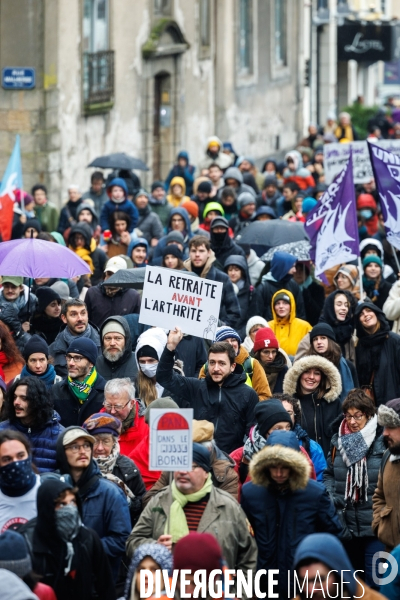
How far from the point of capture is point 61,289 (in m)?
12.3

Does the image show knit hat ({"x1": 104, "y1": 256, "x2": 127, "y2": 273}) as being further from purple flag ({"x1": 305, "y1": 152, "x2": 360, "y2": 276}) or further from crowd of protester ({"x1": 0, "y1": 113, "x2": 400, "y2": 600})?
purple flag ({"x1": 305, "y1": 152, "x2": 360, "y2": 276})

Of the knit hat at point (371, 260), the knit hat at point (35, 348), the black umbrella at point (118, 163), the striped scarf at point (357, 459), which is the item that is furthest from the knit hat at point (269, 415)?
the black umbrella at point (118, 163)

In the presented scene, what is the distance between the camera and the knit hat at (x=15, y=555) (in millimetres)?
5820

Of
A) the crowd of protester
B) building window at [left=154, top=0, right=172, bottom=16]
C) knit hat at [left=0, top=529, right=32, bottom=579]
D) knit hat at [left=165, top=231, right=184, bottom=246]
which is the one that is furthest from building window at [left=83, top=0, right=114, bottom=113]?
knit hat at [left=0, top=529, right=32, bottom=579]

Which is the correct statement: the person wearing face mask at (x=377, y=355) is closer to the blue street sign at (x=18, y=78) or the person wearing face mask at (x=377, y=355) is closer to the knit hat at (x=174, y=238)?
the knit hat at (x=174, y=238)

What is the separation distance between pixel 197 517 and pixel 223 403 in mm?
1991

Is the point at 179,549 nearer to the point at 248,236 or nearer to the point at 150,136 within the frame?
the point at 248,236

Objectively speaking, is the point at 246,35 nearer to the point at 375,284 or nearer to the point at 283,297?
the point at 375,284

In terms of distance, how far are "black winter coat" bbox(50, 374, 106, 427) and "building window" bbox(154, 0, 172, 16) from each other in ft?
67.0

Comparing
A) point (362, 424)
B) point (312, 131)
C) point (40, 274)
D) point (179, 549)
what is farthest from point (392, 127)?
point (179, 549)

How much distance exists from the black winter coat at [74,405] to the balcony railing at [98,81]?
16.0 metres

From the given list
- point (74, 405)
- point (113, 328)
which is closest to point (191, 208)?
point (113, 328)

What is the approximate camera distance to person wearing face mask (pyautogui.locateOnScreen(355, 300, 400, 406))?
1101 centimetres

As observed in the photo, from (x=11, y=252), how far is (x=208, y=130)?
70.4ft
